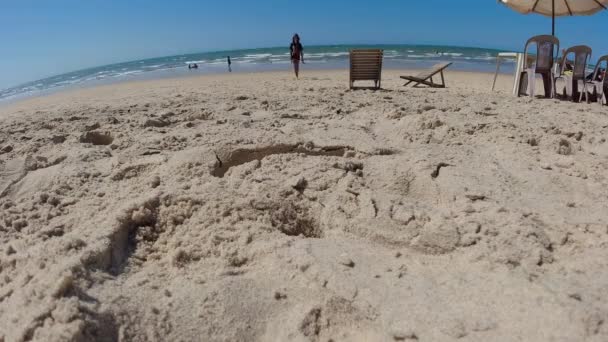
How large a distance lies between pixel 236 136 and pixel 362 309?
196cm

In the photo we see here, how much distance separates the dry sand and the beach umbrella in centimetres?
423

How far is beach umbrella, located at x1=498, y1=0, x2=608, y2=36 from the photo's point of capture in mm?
6281

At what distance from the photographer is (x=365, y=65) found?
700 centimetres

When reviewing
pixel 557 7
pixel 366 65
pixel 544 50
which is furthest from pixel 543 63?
pixel 366 65

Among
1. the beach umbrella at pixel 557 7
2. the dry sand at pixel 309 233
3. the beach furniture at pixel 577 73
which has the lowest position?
the dry sand at pixel 309 233

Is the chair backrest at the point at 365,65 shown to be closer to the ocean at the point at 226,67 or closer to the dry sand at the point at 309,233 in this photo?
the dry sand at the point at 309,233

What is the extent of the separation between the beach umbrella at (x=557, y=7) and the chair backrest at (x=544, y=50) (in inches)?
45.9

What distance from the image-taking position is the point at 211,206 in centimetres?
201

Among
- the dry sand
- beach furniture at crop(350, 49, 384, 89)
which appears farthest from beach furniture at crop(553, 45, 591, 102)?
beach furniture at crop(350, 49, 384, 89)

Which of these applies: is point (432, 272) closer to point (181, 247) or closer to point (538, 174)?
point (181, 247)

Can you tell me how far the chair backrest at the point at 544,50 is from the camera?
5785 millimetres

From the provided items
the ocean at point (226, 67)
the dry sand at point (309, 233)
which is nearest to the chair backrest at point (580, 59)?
the dry sand at point (309, 233)

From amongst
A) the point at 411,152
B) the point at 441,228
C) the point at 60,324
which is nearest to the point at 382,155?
the point at 411,152

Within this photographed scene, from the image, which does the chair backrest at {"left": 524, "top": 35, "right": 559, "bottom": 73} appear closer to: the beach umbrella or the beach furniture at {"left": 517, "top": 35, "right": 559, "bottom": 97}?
the beach furniture at {"left": 517, "top": 35, "right": 559, "bottom": 97}
